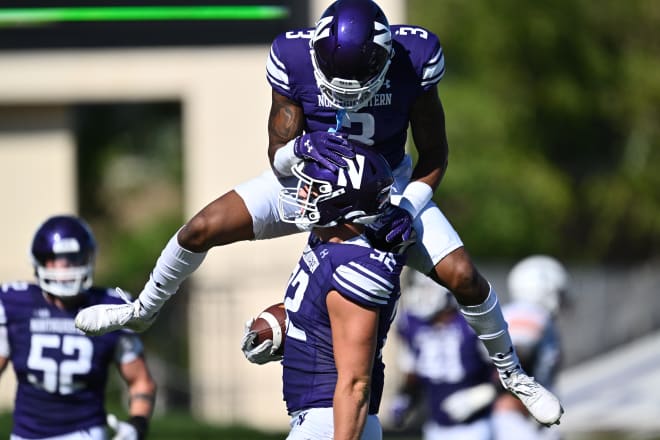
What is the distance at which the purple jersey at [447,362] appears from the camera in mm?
8484

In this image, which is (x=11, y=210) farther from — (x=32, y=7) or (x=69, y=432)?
(x=69, y=432)

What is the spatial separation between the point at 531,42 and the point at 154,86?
32.8 ft

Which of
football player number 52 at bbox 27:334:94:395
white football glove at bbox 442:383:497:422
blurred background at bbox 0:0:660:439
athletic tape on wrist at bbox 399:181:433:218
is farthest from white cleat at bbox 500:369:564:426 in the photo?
blurred background at bbox 0:0:660:439

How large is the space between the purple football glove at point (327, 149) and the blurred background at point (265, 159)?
4284 mm

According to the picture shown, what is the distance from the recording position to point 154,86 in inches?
549

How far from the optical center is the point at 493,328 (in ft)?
16.7

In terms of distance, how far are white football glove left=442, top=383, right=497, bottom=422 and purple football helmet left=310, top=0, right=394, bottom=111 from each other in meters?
3.91

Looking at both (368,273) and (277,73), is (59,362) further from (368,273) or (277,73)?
(368,273)

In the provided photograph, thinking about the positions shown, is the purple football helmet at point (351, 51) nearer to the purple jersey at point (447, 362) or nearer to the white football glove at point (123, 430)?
the white football glove at point (123, 430)

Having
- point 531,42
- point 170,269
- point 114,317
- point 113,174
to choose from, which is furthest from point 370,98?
point 113,174

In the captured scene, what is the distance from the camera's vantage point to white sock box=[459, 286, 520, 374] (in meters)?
5.03

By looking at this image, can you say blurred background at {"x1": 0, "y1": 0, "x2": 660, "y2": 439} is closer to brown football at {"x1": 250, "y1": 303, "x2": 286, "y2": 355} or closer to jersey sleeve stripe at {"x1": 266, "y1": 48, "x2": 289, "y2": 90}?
brown football at {"x1": 250, "y1": 303, "x2": 286, "y2": 355}

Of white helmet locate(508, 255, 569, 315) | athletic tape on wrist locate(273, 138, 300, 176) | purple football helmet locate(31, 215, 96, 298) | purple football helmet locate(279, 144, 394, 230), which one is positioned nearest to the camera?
purple football helmet locate(279, 144, 394, 230)

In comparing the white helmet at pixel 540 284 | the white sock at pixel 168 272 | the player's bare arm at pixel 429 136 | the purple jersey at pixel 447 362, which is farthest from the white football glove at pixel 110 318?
the purple jersey at pixel 447 362
